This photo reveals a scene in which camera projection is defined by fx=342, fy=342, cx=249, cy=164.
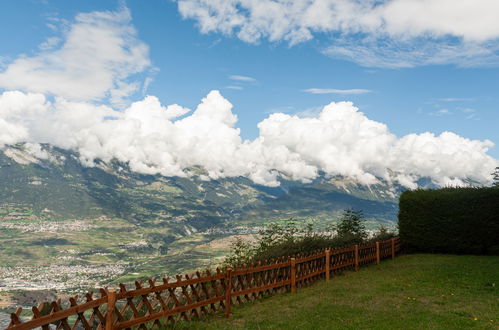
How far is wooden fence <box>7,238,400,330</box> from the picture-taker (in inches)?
273

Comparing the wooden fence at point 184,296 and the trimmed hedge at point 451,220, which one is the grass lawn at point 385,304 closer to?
the wooden fence at point 184,296

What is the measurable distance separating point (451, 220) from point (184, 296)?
25.4 metres

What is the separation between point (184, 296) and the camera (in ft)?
38.0

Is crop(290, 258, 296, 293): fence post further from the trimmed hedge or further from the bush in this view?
the trimmed hedge

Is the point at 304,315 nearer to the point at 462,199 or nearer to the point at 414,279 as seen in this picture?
the point at 414,279

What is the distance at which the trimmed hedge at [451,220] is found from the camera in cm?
2697

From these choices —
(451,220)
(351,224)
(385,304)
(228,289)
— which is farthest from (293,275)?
(451,220)

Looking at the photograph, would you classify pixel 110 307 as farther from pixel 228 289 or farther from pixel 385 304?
pixel 385 304

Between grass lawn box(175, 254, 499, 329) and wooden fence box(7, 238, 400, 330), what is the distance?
0.50 metres

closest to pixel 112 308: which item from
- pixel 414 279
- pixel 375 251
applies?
pixel 414 279

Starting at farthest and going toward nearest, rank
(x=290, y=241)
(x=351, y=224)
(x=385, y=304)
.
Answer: (x=351, y=224) < (x=290, y=241) < (x=385, y=304)

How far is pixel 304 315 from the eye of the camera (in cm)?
1135

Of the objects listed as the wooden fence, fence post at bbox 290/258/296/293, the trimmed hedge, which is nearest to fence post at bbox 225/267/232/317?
the wooden fence

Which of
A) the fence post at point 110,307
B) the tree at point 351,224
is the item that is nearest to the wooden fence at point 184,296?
the fence post at point 110,307
